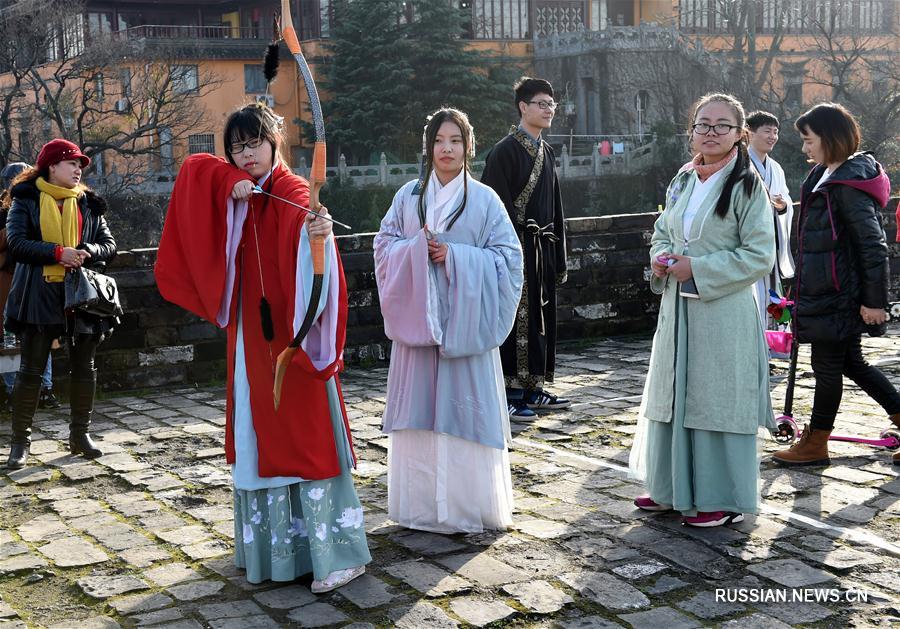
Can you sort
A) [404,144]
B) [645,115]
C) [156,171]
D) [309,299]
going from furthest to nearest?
[645,115]
[404,144]
[156,171]
[309,299]

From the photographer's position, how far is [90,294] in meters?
6.78

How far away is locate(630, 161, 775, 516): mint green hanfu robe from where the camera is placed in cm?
500

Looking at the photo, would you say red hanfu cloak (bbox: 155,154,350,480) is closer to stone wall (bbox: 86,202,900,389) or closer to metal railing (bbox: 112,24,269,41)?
stone wall (bbox: 86,202,900,389)

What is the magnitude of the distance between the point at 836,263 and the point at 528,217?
2.38 metres

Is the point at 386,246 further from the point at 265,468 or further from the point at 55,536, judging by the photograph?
the point at 55,536

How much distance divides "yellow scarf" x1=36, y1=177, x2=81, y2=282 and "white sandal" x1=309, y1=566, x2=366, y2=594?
3209mm

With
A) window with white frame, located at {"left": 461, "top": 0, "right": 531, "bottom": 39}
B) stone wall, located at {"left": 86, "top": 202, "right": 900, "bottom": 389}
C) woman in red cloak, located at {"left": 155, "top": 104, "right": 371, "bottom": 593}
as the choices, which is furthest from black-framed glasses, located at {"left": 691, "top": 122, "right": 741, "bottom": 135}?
window with white frame, located at {"left": 461, "top": 0, "right": 531, "bottom": 39}

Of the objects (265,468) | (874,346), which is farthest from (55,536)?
(874,346)

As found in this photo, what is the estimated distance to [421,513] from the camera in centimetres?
515

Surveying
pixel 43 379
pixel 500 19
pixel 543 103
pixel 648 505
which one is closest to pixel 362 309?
pixel 43 379

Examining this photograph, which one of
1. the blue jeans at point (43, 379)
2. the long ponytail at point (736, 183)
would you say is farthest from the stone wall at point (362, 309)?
the long ponytail at point (736, 183)

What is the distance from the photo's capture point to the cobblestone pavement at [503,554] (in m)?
4.20

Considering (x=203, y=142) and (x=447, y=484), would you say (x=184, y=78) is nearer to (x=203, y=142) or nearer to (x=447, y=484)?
(x=203, y=142)

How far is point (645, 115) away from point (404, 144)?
10.0m
